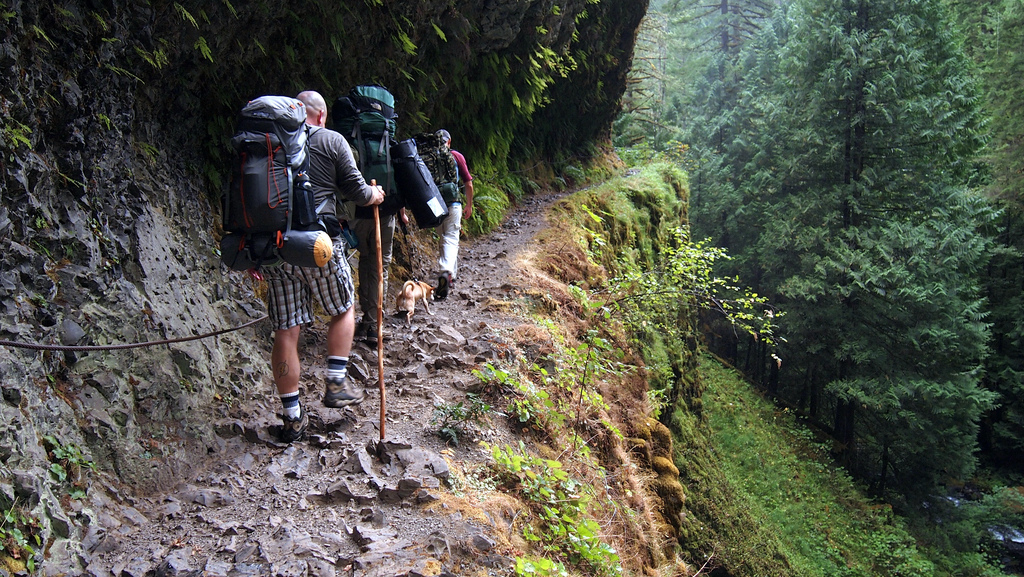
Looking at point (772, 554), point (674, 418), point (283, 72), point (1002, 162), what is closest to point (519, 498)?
point (283, 72)

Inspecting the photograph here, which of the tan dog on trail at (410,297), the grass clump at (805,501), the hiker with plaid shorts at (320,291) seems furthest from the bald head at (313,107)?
the grass clump at (805,501)

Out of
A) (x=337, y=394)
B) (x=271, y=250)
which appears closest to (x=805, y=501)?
(x=337, y=394)

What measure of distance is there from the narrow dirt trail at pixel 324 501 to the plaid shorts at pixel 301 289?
0.75 metres

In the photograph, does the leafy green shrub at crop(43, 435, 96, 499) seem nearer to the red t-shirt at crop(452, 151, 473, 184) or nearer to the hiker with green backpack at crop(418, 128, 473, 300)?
the hiker with green backpack at crop(418, 128, 473, 300)

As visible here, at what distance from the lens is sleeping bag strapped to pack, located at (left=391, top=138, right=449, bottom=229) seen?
517cm

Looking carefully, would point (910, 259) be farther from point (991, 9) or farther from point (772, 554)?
point (991, 9)

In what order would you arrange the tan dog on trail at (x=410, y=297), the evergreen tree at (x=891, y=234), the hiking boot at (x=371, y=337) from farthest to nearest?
the evergreen tree at (x=891, y=234) < the tan dog on trail at (x=410, y=297) < the hiking boot at (x=371, y=337)

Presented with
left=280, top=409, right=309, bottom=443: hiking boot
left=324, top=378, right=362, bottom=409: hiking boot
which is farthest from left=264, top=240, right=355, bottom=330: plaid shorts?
left=280, top=409, right=309, bottom=443: hiking boot

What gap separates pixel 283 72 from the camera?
5605 millimetres

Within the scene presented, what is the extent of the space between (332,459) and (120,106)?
2727 millimetres

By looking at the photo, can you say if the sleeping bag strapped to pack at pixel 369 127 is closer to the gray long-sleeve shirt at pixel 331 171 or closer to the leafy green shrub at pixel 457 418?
the gray long-sleeve shirt at pixel 331 171

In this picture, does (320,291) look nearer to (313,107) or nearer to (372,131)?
(313,107)

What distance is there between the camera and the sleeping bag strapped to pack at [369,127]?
496 centimetres

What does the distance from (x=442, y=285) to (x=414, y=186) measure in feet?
5.80
